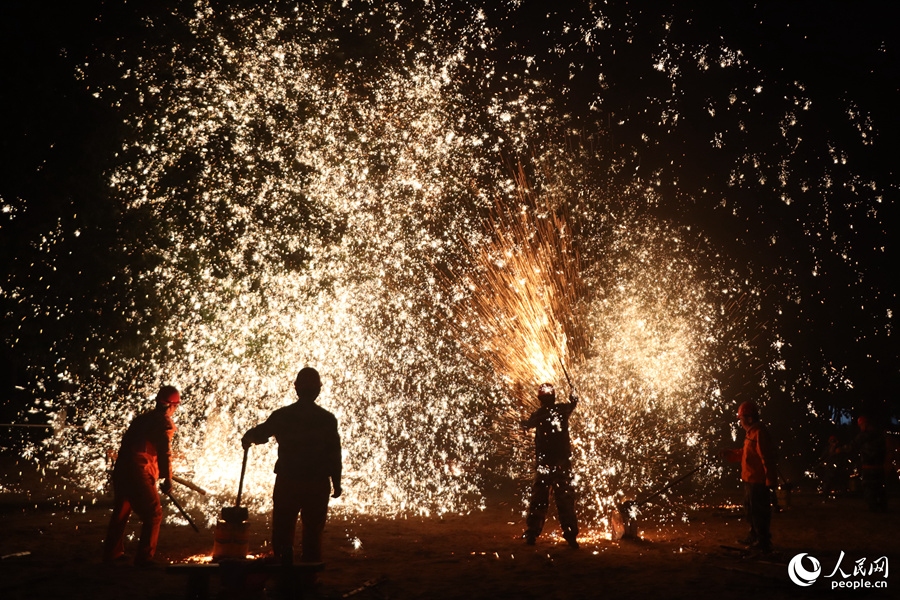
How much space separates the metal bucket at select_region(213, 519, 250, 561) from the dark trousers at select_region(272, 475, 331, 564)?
0.98 feet

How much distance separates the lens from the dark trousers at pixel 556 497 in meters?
6.89

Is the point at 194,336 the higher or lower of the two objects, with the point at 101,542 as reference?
higher

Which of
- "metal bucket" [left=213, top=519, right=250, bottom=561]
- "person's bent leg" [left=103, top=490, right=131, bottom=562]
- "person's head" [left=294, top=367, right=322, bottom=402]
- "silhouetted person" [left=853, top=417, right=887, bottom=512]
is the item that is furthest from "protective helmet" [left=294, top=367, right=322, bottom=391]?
"silhouetted person" [left=853, top=417, right=887, bottom=512]

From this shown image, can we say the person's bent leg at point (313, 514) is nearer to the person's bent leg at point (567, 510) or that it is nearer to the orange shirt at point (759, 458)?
the person's bent leg at point (567, 510)

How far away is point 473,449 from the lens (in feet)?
57.2

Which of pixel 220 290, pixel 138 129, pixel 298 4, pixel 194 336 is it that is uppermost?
pixel 298 4

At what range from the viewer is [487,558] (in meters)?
6.42

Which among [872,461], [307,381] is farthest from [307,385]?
[872,461]

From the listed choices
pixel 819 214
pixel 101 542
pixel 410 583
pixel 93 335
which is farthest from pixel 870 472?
pixel 93 335

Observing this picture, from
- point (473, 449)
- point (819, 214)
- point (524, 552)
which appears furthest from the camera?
point (473, 449)

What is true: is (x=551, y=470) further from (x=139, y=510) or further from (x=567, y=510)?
(x=139, y=510)

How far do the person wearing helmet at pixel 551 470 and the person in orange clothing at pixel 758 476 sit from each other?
1.84 meters

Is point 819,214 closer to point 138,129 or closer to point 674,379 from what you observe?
point 674,379

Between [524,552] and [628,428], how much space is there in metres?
9.07
